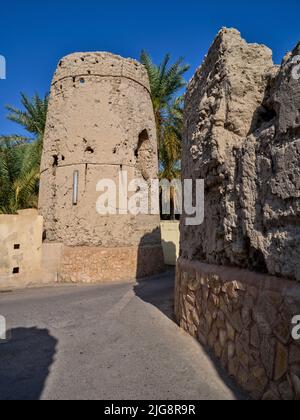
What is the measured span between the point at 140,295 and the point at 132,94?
6722mm

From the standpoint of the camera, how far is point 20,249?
26.6ft

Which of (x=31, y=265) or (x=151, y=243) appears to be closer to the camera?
(x=31, y=265)

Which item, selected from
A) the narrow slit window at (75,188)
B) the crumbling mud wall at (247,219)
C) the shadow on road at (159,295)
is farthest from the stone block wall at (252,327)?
the narrow slit window at (75,188)

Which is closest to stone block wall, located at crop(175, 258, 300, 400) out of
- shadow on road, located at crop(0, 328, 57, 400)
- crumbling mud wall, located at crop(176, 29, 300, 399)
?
crumbling mud wall, located at crop(176, 29, 300, 399)

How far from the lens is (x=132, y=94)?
9.72 m

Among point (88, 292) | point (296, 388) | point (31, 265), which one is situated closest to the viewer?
point (296, 388)

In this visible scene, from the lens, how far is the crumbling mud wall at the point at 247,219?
2051mm

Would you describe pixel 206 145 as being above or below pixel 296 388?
above

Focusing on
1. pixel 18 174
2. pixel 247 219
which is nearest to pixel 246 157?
pixel 247 219

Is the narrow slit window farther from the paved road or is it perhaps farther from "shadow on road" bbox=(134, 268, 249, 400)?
the paved road

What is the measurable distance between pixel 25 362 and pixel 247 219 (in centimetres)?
280

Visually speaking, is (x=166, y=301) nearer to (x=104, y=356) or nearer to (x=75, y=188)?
(x=104, y=356)

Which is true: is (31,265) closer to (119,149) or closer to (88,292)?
(88,292)

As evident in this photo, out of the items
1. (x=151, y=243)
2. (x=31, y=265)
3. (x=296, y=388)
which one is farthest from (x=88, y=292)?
(x=296, y=388)
